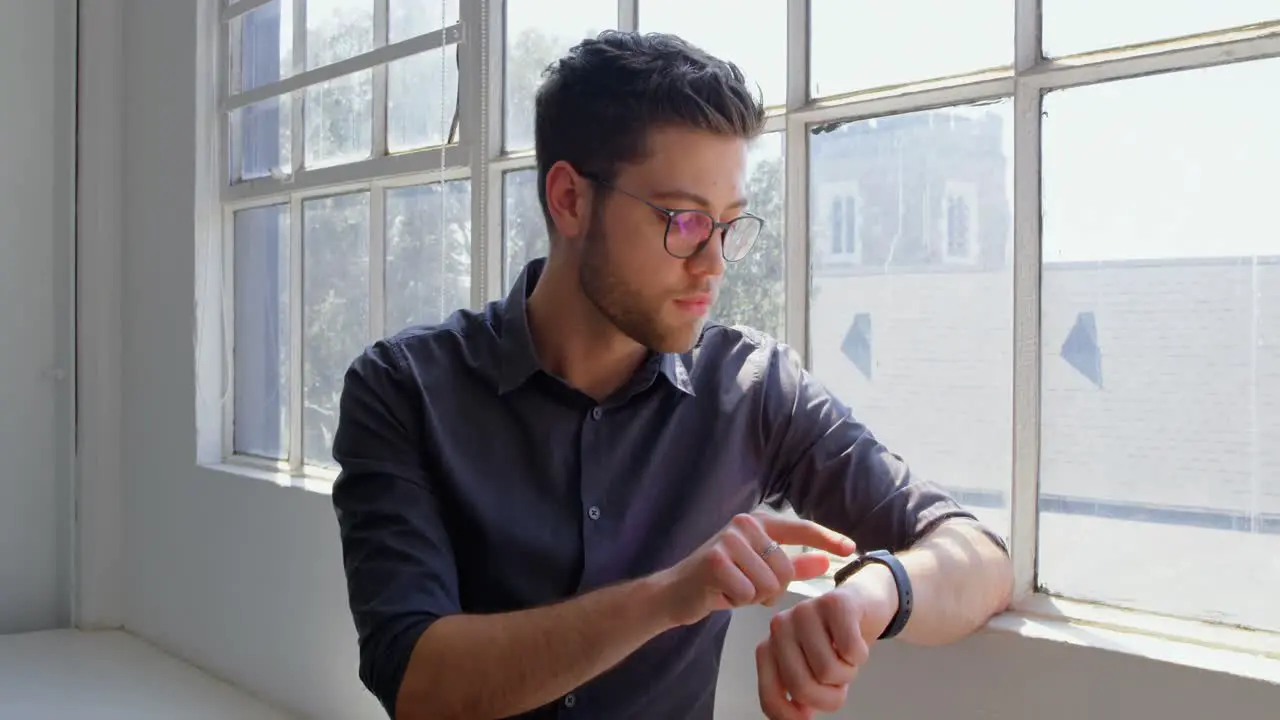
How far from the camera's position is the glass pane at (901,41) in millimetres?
1827

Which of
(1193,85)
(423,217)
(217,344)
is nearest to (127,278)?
(217,344)

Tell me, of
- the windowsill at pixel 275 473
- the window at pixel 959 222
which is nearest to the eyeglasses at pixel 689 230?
the window at pixel 959 222

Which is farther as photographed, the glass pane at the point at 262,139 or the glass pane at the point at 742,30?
the glass pane at the point at 262,139

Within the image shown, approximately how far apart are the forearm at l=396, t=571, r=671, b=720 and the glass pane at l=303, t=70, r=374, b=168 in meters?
2.10

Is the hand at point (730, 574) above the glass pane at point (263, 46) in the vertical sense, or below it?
below

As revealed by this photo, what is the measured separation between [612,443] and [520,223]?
1177mm

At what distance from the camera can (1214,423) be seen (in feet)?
5.14

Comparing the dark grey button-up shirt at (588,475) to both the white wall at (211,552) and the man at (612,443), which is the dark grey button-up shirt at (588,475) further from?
the white wall at (211,552)

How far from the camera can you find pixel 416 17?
307 centimetres

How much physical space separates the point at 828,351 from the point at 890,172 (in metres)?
0.34

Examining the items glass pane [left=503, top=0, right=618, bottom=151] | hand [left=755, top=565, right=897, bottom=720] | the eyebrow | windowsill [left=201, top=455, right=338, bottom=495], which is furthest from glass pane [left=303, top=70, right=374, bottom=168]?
hand [left=755, top=565, right=897, bottom=720]

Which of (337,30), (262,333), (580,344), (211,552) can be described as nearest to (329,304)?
(262,333)

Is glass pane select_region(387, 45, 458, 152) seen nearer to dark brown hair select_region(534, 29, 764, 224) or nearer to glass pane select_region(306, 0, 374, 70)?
glass pane select_region(306, 0, 374, 70)

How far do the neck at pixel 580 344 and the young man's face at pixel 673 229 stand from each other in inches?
4.2
